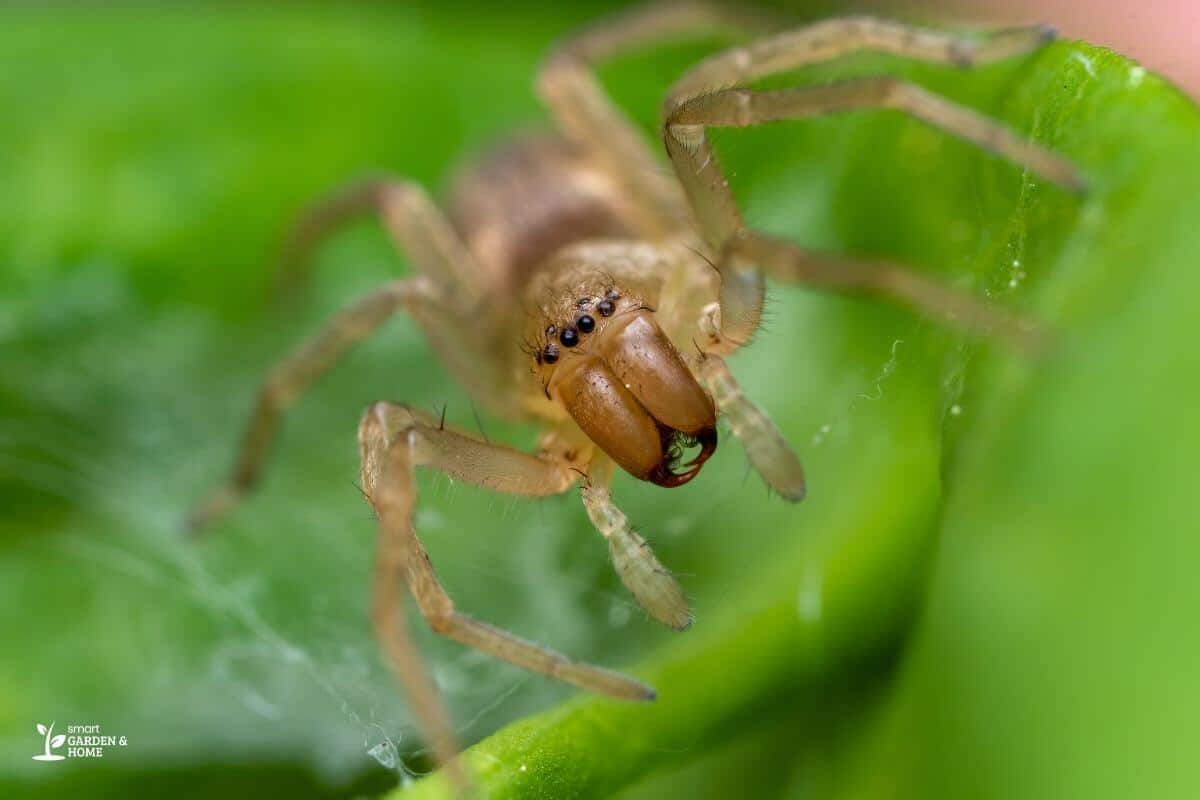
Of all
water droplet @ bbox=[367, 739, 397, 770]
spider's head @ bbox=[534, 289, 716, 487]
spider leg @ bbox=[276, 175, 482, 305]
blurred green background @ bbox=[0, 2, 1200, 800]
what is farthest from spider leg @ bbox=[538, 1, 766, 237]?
water droplet @ bbox=[367, 739, 397, 770]

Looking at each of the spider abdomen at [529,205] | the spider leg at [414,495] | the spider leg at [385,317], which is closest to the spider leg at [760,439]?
the spider leg at [414,495]

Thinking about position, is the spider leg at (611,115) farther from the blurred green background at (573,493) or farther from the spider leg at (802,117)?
the spider leg at (802,117)

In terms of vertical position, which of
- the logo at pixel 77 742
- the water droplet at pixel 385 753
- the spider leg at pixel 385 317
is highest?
the spider leg at pixel 385 317

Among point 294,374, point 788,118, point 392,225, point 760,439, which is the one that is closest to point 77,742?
point 294,374

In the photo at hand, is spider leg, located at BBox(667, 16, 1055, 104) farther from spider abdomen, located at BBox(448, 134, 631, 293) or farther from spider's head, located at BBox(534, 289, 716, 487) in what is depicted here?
spider abdomen, located at BBox(448, 134, 631, 293)

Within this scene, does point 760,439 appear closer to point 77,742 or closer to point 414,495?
point 414,495

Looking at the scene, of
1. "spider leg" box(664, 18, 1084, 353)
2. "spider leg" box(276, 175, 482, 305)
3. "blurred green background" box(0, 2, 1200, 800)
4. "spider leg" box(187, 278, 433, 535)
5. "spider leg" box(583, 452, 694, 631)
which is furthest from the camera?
"spider leg" box(276, 175, 482, 305)

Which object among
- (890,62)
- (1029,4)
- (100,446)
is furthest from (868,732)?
(1029,4)
